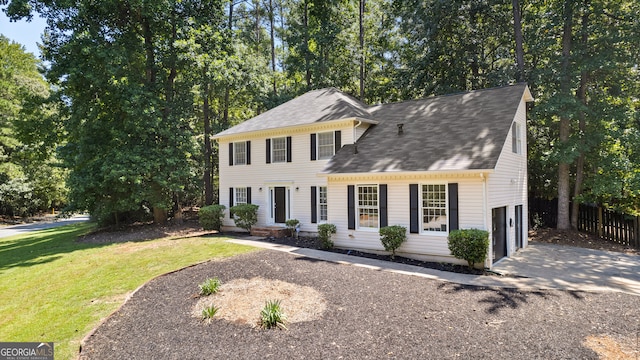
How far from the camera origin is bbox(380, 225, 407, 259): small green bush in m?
10.9

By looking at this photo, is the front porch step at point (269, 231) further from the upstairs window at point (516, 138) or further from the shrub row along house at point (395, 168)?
the upstairs window at point (516, 138)

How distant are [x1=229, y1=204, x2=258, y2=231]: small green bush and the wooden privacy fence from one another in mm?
14893

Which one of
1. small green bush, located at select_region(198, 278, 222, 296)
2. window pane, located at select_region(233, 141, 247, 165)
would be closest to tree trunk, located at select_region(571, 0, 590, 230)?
window pane, located at select_region(233, 141, 247, 165)

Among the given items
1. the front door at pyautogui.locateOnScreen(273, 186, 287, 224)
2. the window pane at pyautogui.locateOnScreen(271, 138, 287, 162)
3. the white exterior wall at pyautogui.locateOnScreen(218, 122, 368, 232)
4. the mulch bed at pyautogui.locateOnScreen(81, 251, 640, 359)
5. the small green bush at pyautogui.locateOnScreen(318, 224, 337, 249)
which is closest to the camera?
the mulch bed at pyautogui.locateOnScreen(81, 251, 640, 359)

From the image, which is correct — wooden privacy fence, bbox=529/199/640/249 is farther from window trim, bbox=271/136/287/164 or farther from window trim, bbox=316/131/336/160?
window trim, bbox=271/136/287/164

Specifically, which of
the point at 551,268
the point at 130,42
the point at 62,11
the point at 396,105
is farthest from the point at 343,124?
the point at 62,11

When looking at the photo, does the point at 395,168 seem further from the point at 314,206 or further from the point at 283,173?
the point at 283,173

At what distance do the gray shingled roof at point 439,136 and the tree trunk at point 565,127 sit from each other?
4.47 meters

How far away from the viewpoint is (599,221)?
50.7 ft

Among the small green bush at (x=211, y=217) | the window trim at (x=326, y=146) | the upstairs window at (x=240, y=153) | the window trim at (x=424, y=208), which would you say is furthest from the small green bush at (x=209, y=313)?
the upstairs window at (x=240, y=153)

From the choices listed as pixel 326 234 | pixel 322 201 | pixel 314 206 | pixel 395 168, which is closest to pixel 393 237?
A: pixel 395 168

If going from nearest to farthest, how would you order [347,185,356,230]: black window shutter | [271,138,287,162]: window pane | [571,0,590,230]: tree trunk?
[347,185,356,230]: black window shutter
[571,0,590,230]: tree trunk
[271,138,287,162]: window pane

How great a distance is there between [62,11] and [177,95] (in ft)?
21.2

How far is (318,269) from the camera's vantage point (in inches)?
360
